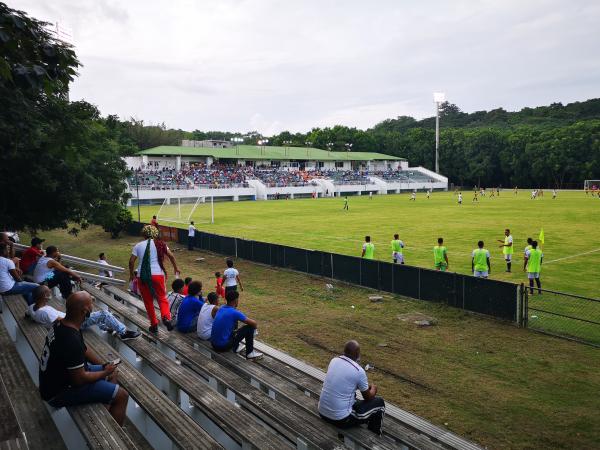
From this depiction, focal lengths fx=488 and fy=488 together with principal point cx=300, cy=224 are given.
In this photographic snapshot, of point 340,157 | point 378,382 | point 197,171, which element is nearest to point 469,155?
point 340,157

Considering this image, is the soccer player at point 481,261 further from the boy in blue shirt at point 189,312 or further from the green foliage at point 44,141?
the green foliage at point 44,141

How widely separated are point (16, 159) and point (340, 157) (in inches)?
3497

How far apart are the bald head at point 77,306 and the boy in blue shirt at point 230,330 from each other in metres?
2.90

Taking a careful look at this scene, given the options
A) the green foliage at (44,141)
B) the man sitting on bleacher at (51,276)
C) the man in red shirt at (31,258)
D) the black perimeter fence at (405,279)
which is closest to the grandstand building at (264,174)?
the green foliage at (44,141)

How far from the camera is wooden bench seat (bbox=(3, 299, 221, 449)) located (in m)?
4.04

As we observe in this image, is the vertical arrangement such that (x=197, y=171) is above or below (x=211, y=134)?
below


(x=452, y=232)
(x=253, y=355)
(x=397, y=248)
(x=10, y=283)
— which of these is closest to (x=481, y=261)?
(x=397, y=248)

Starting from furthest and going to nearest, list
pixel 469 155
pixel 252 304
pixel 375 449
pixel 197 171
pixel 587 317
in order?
pixel 469 155, pixel 197 171, pixel 252 304, pixel 587 317, pixel 375 449

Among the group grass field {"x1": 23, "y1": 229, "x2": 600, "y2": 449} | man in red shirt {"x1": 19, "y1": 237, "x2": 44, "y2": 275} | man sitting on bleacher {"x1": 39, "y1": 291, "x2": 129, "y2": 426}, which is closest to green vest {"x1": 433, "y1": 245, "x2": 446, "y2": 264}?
grass field {"x1": 23, "y1": 229, "x2": 600, "y2": 449}

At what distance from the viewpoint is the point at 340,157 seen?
10256 cm

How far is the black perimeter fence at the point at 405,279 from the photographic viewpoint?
13.4 metres

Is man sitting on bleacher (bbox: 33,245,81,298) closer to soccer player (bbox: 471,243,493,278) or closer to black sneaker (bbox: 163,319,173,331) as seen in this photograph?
black sneaker (bbox: 163,319,173,331)

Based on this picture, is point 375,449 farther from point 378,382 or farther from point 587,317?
point 587,317

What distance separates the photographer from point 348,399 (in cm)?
556
